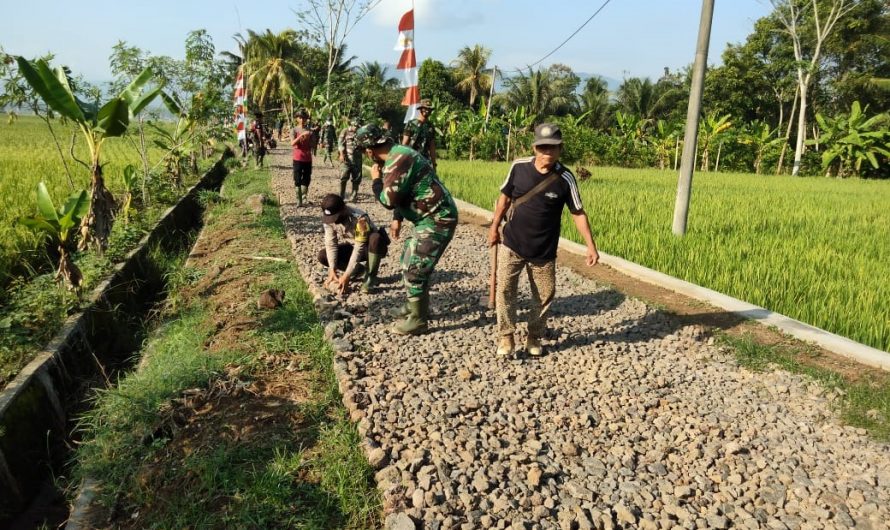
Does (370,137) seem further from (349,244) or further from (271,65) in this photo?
(271,65)

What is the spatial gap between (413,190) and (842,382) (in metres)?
3.04

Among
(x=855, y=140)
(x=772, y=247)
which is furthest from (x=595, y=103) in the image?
(x=772, y=247)

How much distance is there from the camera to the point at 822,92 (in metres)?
29.0

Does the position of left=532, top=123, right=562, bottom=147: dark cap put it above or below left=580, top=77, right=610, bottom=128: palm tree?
below

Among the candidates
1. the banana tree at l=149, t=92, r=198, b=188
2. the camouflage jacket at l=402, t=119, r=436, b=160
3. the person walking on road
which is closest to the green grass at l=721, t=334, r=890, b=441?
the camouflage jacket at l=402, t=119, r=436, b=160

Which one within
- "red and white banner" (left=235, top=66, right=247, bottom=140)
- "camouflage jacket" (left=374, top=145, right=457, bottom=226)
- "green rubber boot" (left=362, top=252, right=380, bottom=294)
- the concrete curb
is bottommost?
the concrete curb

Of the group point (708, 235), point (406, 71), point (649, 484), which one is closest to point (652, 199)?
point (708, 235)

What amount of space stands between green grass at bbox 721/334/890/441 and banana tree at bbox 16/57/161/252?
549 centimetres

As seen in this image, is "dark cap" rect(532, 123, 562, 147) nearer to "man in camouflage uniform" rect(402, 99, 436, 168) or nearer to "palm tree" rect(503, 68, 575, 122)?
"man in camouflage uniform" rect(402, 99, 436, 168)

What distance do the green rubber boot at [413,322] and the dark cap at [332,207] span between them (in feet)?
3.65

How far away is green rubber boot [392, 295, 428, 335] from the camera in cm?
439

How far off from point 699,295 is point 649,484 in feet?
10.0

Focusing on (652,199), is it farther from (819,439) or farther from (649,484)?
(649,484)

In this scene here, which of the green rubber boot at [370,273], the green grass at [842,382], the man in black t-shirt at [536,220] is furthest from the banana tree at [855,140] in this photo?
the man in black t-shirt at [536,220]
